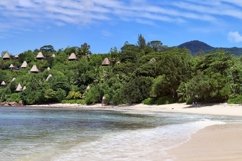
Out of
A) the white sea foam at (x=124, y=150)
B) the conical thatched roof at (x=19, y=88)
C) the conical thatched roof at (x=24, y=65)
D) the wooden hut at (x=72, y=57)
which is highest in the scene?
the wooden hut at (x=72, y=57)

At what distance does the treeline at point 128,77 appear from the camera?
52188 mm

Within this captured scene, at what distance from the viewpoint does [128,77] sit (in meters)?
77.1

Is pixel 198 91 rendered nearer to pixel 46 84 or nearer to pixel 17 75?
pixel 46 84

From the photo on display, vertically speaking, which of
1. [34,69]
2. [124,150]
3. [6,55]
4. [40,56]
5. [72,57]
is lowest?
[124,150]

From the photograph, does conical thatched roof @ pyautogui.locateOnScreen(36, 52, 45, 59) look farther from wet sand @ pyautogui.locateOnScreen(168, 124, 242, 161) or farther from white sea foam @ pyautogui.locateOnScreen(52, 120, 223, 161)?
wet sand @ pyautogui.locateOnScreen(168, 124, 242, 161)

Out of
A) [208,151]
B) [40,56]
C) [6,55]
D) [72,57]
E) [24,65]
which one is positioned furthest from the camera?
[6,55]

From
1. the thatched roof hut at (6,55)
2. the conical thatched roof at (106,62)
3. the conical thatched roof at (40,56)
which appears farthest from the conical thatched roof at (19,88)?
the thatched roof hut at (6,55)

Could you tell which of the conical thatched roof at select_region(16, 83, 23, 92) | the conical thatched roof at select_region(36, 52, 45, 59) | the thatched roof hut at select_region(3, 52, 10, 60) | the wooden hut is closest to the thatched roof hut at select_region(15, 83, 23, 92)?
the conical thatched roof at select_region(16, 83, 23, 92)

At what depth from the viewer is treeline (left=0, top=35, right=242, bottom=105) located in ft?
171

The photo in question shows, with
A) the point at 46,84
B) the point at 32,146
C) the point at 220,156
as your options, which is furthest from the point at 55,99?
the point at 220,156

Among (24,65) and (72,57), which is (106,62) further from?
(24,65)

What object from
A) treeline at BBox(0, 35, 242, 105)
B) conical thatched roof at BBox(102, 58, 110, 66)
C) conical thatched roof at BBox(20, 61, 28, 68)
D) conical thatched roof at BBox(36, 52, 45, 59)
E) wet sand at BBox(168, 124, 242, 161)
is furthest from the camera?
conical thatched roof at BBox(36, 52, 45, 59)

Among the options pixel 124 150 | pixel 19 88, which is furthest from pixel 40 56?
pixel 124 150

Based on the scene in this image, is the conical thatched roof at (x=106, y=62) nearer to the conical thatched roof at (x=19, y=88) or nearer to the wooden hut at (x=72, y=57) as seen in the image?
the wooden hut at (x=72, y=57)
